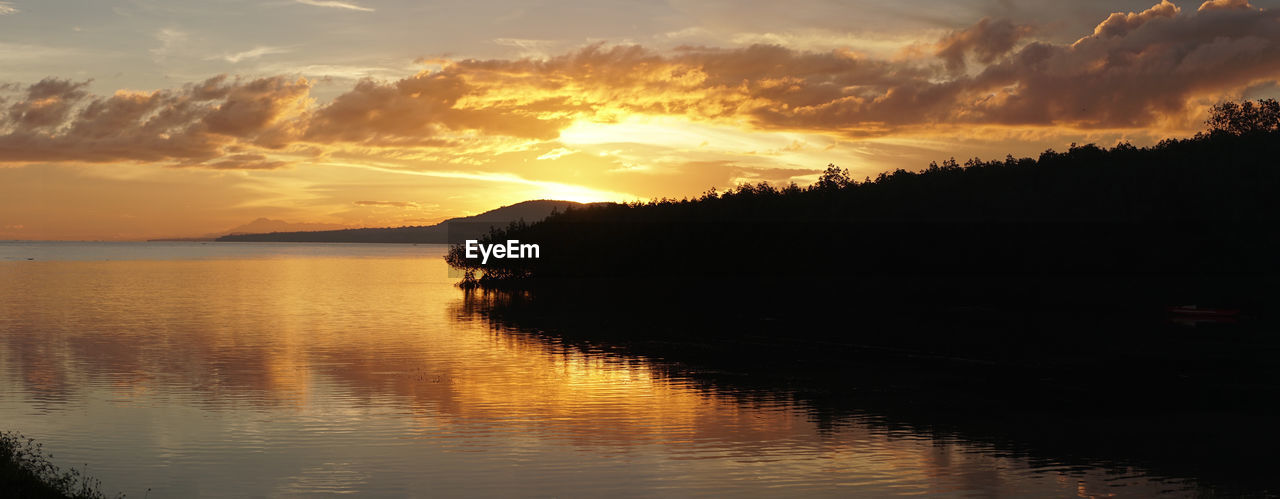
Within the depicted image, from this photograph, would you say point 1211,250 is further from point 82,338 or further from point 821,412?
point 82,338

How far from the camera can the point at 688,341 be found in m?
63.1

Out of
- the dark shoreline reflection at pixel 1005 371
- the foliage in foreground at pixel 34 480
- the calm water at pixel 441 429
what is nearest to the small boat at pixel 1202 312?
the dark shoreline reflection at pixel 1005 371

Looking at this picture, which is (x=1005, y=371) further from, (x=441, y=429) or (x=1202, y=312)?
(x=1202, y=312)

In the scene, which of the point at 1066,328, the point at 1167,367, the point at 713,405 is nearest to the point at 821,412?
the point at 713,405

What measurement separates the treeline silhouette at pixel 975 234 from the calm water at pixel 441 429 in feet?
232

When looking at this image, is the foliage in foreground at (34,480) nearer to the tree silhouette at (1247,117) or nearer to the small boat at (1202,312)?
the small boat at (1202,312)

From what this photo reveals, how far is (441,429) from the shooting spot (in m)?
31.6

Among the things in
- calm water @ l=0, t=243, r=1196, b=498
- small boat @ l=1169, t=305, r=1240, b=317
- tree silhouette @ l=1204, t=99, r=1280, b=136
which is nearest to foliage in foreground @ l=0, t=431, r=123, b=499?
calm water @ l=0, t=243, r=1196, b=498

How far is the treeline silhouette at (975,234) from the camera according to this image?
129625mm

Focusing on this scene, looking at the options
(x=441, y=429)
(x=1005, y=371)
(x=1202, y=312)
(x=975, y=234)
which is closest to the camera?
(x=441, y=429)

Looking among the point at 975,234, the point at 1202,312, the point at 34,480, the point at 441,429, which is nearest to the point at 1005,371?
the point at 441,429

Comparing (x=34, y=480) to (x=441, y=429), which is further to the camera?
(x=441, y=429)

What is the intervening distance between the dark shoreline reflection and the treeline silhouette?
34039mm

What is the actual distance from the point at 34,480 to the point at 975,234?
143261 millimetres
